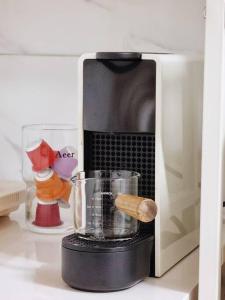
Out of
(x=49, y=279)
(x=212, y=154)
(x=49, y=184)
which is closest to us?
(x=212, y=154)

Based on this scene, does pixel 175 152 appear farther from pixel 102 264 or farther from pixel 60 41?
pixel 60 41

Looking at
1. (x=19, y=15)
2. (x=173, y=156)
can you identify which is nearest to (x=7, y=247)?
(x=173, y=156)

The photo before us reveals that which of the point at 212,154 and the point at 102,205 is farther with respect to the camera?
the point at 102,205

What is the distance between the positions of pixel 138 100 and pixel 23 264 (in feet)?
1.09

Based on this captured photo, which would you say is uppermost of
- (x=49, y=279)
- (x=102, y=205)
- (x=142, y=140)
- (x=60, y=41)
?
(x=60, y=41)

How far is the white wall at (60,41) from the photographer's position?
1377 mm

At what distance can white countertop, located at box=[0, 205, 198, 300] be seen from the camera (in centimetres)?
93

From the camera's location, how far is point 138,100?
978 millimetres

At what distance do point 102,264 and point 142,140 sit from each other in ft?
0.70

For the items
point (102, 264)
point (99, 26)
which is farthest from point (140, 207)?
point (99, 26)

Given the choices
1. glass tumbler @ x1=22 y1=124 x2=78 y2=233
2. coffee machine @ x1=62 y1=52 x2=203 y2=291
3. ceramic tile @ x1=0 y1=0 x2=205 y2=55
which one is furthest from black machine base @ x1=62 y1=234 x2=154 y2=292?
ceramic tile @ x1=0 y1=0 x2=205 y2=55

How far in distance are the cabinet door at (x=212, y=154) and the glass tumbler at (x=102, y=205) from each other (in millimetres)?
139

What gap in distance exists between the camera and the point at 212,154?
879 millimetres

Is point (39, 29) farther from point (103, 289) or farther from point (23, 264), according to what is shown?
point (103, 289)
